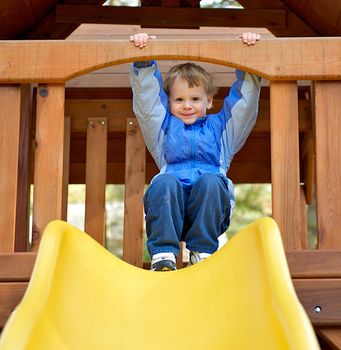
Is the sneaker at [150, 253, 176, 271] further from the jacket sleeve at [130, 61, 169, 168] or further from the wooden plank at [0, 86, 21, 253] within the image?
the jacket sleeve at [130, 61, 169, 168]

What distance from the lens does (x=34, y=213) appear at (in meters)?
2.78

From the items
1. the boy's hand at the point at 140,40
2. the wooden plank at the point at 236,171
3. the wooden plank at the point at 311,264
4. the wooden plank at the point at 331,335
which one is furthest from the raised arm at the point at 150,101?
the wooden plank at the point at 236,171

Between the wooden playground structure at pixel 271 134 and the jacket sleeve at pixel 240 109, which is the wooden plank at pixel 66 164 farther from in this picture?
the wooden playground structure at pixel 271 134

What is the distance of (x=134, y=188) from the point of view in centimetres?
427

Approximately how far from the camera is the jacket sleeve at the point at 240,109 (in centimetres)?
335

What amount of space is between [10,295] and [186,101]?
1.32 m

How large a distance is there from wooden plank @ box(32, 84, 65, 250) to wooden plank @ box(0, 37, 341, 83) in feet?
0.26

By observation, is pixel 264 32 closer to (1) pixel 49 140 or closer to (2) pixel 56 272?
(1) pixel 49 140

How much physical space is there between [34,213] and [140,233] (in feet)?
5.06

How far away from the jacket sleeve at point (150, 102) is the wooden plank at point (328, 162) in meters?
0.82

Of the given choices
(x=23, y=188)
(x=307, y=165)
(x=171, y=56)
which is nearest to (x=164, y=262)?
(x=171, y=56)

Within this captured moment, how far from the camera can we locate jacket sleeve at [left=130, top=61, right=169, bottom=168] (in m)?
3.37

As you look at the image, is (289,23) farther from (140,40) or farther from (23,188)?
(140,40)

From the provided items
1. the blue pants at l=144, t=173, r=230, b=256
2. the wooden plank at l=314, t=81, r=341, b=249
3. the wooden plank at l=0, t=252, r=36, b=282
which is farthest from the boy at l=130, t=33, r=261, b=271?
the wooden plank at l=0, t=252, r=36, b=282
